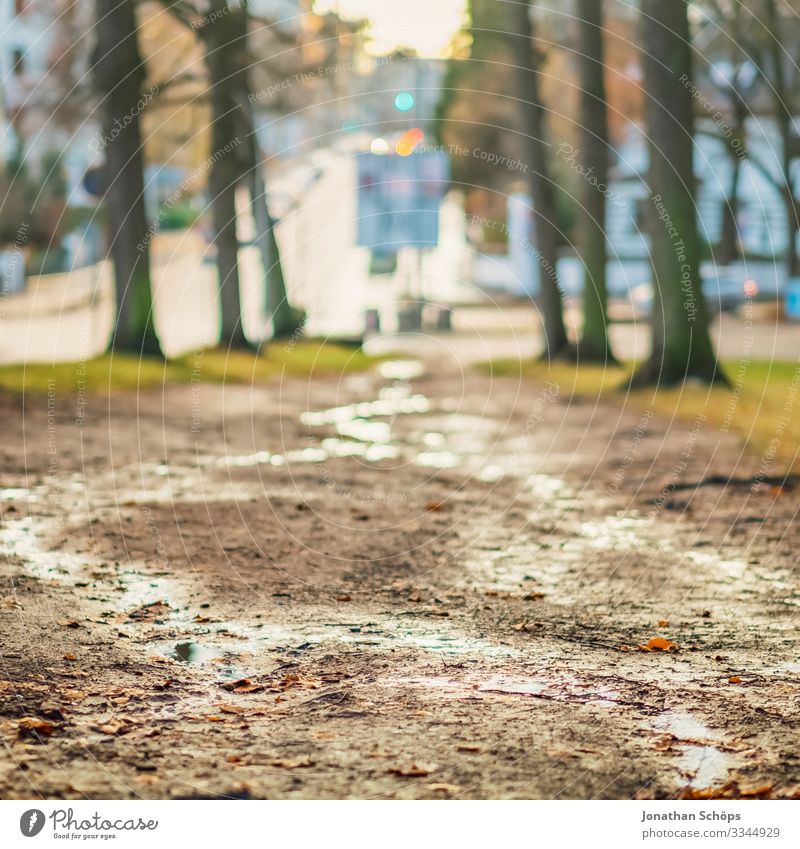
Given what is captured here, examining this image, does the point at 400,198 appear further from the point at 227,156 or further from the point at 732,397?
the point at 732,397

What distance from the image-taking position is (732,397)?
19.6m

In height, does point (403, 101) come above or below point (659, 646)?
above

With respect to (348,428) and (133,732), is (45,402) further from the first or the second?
(133,732)

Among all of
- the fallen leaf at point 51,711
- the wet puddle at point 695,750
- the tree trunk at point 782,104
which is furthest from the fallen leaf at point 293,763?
the tree trunk at point 782,104

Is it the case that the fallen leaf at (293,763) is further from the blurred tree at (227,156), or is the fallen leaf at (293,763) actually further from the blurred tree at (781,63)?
the blurred tree at (781,63)

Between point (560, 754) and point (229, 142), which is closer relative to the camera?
point (560, 754)

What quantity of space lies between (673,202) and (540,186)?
28.2ft

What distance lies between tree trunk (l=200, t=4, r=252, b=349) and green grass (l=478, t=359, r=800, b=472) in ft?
→ 19.8

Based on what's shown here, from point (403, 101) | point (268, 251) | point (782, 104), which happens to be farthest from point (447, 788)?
point (782, 104)

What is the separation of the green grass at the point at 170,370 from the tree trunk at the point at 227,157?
92 cm

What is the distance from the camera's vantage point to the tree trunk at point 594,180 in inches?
993

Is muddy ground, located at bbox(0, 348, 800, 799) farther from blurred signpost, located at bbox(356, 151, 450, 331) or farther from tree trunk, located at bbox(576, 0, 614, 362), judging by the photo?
blurred signpost, located at bbox(356, 151, 450, 331)

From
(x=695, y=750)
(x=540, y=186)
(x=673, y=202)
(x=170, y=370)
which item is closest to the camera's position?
(x=695, y=750)

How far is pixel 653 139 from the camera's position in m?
20.1
